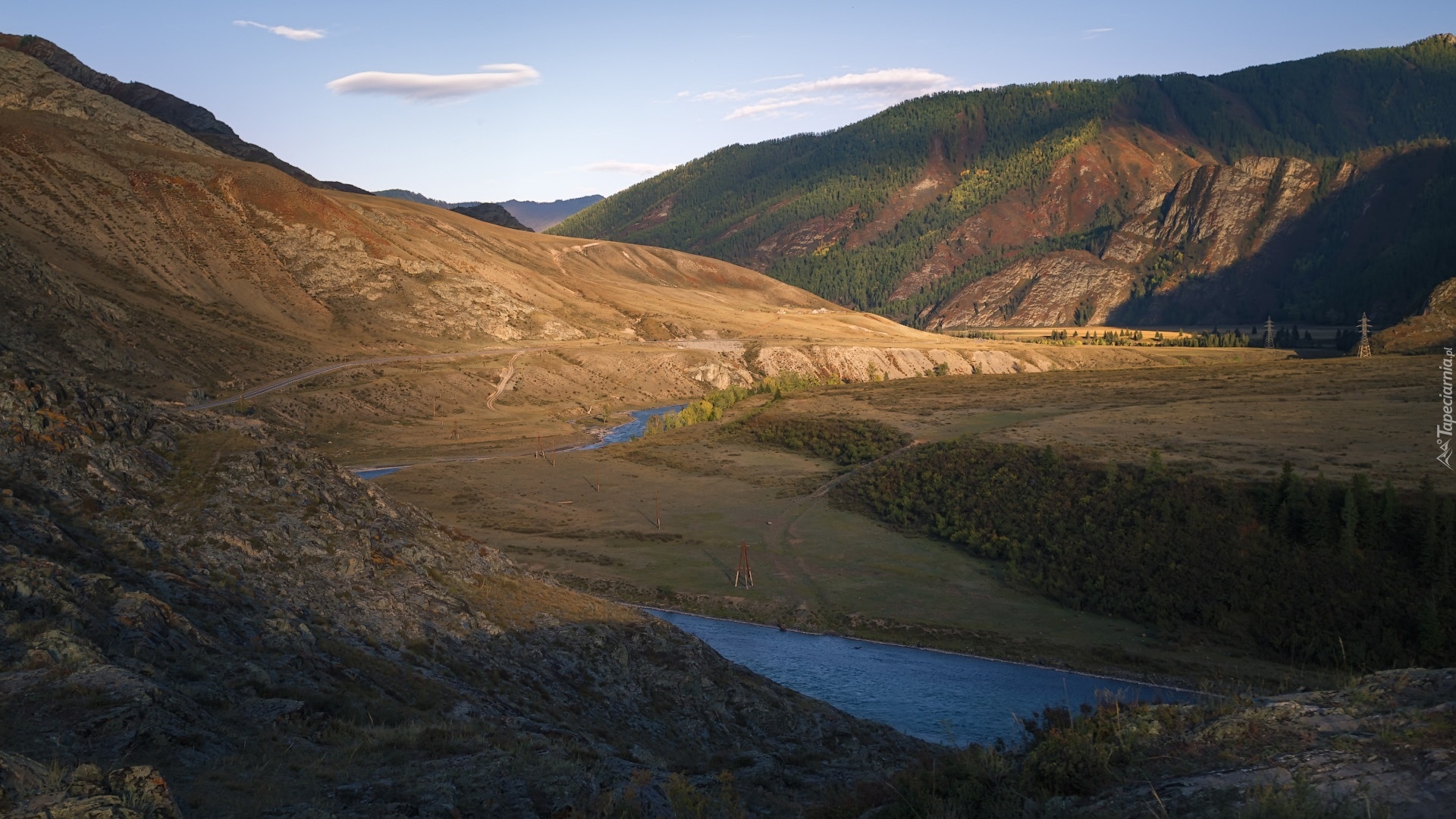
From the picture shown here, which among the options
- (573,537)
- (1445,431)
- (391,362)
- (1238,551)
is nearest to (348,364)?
(391,362)

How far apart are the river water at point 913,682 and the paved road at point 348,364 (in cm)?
6528

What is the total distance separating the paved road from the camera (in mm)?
96500

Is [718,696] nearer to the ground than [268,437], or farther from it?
nearer to the ground

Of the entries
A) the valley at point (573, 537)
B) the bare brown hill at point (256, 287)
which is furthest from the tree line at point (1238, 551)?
the bare brown hill at point (256, 287)

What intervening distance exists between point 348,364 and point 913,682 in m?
91.8

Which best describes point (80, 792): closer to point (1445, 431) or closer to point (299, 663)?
point (299, 663)

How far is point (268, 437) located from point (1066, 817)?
28.9 meters

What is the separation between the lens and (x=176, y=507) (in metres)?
26.7

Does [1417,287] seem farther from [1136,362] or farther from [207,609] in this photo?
[207,609]

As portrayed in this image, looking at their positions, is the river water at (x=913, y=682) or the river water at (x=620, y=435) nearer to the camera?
the river water at (x=913, y=682)

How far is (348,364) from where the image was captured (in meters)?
117

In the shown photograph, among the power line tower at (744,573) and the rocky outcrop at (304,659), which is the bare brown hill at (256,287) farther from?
the rocky outcrop at (304,659)

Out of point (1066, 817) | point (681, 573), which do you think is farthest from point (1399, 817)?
point (681, 573)

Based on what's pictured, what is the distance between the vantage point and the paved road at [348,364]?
96.5 metres
